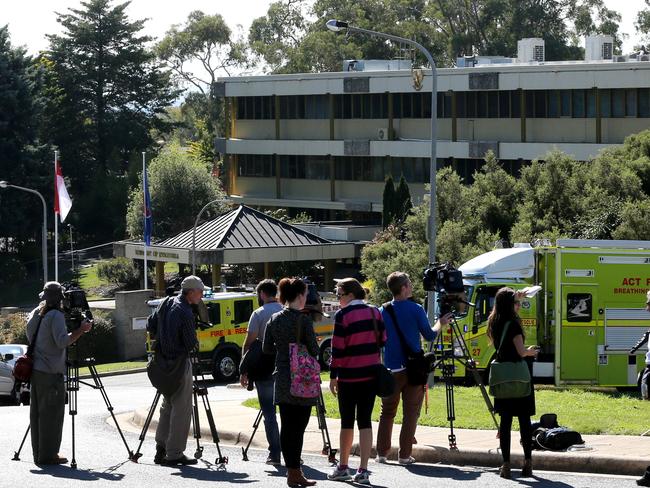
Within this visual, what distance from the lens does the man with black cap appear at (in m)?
13.4

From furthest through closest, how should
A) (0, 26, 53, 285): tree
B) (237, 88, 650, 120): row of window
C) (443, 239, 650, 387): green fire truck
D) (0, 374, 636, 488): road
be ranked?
(0, 26, 53, 285): tree → (237, 88, 650, 120): row of window → (443, 239, 650, 387): green fire truck → (0, 374, 636, 488): road

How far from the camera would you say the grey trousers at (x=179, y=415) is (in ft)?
44.9

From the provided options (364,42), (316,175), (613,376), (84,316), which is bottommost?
(613,376)

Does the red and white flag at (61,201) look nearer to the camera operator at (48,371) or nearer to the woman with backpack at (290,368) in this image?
the camera operator at (48,371)

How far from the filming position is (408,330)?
13625mm

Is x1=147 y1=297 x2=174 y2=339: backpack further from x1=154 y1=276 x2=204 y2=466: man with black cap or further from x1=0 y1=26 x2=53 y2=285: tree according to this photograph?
x1=0 y1=26 x2=53 y2=285: tree

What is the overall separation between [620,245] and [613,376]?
7.96 feet

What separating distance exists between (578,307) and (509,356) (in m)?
12.4

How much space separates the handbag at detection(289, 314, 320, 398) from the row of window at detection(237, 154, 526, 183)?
51.7 metres

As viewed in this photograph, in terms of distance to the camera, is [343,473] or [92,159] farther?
[92,159]

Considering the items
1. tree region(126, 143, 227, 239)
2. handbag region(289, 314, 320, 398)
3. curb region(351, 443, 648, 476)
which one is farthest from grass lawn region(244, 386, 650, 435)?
tree region(126, 143, 227, 239)

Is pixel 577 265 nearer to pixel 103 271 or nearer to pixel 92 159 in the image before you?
pixel 103 271

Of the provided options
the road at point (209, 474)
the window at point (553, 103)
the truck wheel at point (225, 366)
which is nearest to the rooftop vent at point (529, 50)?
the window at point (553, 103)

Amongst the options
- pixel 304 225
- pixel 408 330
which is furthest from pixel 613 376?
pixel 304 225
